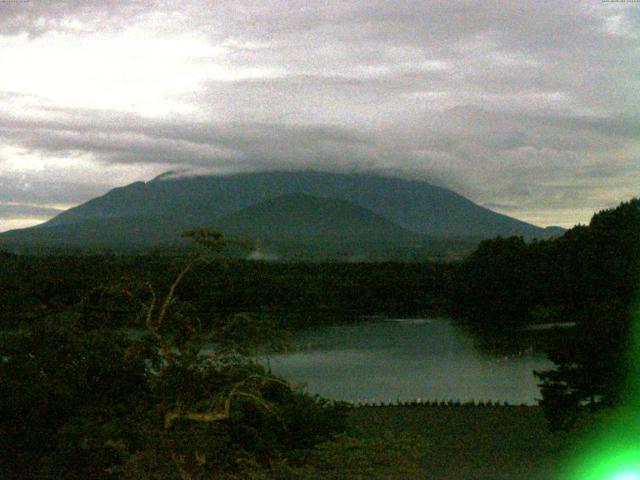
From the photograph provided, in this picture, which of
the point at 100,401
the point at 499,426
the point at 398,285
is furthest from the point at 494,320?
the point at 100,401

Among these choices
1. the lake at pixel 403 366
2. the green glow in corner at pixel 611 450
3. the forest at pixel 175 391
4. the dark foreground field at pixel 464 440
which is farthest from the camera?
the lake at pixel 403 366

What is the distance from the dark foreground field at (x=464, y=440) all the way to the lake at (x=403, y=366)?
5002 mm

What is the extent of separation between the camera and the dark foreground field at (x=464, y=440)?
10281mm

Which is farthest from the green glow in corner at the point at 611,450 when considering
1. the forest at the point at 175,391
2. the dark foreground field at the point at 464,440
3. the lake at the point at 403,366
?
the lake at the point at 403,366

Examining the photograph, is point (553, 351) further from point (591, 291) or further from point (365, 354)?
point (591, 291)

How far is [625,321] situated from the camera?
546 inches

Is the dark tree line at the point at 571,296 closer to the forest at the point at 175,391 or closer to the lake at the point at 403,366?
the forest at the point at 175,391

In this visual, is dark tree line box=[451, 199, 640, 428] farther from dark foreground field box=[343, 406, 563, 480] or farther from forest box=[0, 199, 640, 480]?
dark foreground field box=[343, 406, 563, 480]

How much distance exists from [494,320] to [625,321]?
35139mm

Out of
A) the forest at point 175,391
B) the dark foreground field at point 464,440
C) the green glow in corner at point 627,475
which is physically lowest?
the dark foreground field at point 464,440

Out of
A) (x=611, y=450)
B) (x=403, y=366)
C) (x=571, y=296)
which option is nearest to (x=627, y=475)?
(x=611, y=450)

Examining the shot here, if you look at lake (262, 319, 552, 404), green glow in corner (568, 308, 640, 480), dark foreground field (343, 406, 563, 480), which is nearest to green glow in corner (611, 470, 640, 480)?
green glow in corner (568, 308, 640, 480)

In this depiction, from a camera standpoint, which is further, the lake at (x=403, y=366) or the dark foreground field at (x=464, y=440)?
the lake at (x=403, y=366)

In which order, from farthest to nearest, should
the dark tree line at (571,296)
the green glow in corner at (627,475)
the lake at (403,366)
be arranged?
the lake at (403,366) → the dark tree line at (571,296) → the green glow in corner at (627,475)
